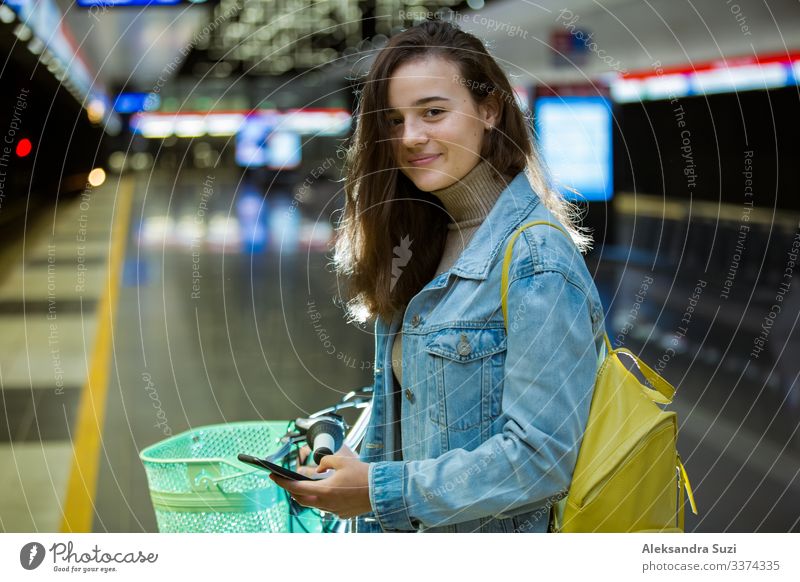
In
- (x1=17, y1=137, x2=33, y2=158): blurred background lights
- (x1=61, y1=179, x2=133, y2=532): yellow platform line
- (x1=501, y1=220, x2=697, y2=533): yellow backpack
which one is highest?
(x1=17, y1=137, x2=33, y2=158): blurred background lights

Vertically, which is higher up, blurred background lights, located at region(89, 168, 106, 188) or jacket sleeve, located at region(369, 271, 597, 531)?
blurred background lights, located at region(89, 168, 106, 188)

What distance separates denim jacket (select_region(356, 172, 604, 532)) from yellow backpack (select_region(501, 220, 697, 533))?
3cm

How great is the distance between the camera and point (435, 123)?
172 cm

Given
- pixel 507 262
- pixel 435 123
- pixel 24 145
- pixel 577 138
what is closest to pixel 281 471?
pixel 507 262

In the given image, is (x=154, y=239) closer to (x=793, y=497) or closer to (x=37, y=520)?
(x=37, y=520)

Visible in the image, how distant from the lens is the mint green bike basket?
2059 mm

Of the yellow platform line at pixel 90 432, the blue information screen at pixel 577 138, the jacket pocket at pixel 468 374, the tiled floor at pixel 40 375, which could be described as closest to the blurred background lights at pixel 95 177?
A: the tiled floor at pixel 40 375

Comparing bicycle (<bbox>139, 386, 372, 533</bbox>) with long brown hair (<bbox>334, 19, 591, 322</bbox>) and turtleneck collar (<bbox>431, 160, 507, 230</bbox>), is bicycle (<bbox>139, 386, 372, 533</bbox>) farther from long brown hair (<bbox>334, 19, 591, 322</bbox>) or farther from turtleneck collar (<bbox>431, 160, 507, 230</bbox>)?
turtleneck collar (<bbox>431, 160, 507, 230</bbox>)

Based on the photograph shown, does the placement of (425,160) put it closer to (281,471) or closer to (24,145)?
(281,471)

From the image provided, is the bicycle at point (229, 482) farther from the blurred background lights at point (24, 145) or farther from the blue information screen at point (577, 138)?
the blurred background lights at point (24, 145)

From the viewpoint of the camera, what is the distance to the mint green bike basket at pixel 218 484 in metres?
2.06

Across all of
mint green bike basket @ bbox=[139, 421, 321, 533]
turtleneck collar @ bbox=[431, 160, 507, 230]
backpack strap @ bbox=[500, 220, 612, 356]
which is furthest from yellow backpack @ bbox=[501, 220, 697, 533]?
mint green bike basket @ bbox=[139, 421, 321, 533]

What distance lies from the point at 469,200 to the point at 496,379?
1.22ft
